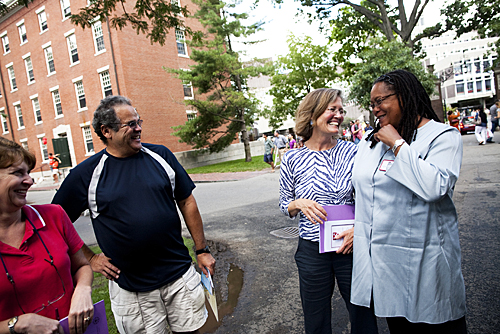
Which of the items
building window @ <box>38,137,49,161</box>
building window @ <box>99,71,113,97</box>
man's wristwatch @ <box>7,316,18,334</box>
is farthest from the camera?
building window @ <box>38,137,49,161</box>

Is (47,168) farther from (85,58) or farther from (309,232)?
(309,232)

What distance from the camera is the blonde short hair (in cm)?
231

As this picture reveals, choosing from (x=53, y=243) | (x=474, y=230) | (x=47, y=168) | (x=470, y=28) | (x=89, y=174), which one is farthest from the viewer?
(x=47, y=168)

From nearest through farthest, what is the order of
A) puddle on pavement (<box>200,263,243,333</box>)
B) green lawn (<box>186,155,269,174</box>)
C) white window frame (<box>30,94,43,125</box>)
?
puddle on pavement (<box>200,263,243,333</box>) → green lawn (<box>186,155,269,174</box>) → white window frame (<box>30,94,43,125</box>)

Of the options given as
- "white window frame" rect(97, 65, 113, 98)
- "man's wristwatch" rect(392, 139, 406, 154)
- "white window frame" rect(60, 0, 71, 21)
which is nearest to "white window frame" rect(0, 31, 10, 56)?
"white window frame" rect(60, 0, 71, 21)

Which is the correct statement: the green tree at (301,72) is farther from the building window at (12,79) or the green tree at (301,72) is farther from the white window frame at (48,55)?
the building window at (12,79)

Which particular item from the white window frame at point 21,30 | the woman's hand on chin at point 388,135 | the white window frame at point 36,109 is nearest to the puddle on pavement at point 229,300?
the woman's hand on chin at point 388,135

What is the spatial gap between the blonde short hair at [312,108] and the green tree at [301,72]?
25884mm

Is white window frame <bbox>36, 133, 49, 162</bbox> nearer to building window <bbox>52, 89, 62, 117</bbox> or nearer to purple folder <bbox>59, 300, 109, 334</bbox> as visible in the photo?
building window <bbox>52, 89, 62, 117</bbox>

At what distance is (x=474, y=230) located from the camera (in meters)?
5.08

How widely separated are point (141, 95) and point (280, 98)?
41.3ft

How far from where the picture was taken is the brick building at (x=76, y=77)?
22797 millimetres

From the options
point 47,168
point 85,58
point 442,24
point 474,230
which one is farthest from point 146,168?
point 47,168

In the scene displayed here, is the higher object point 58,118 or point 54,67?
point 54,67
